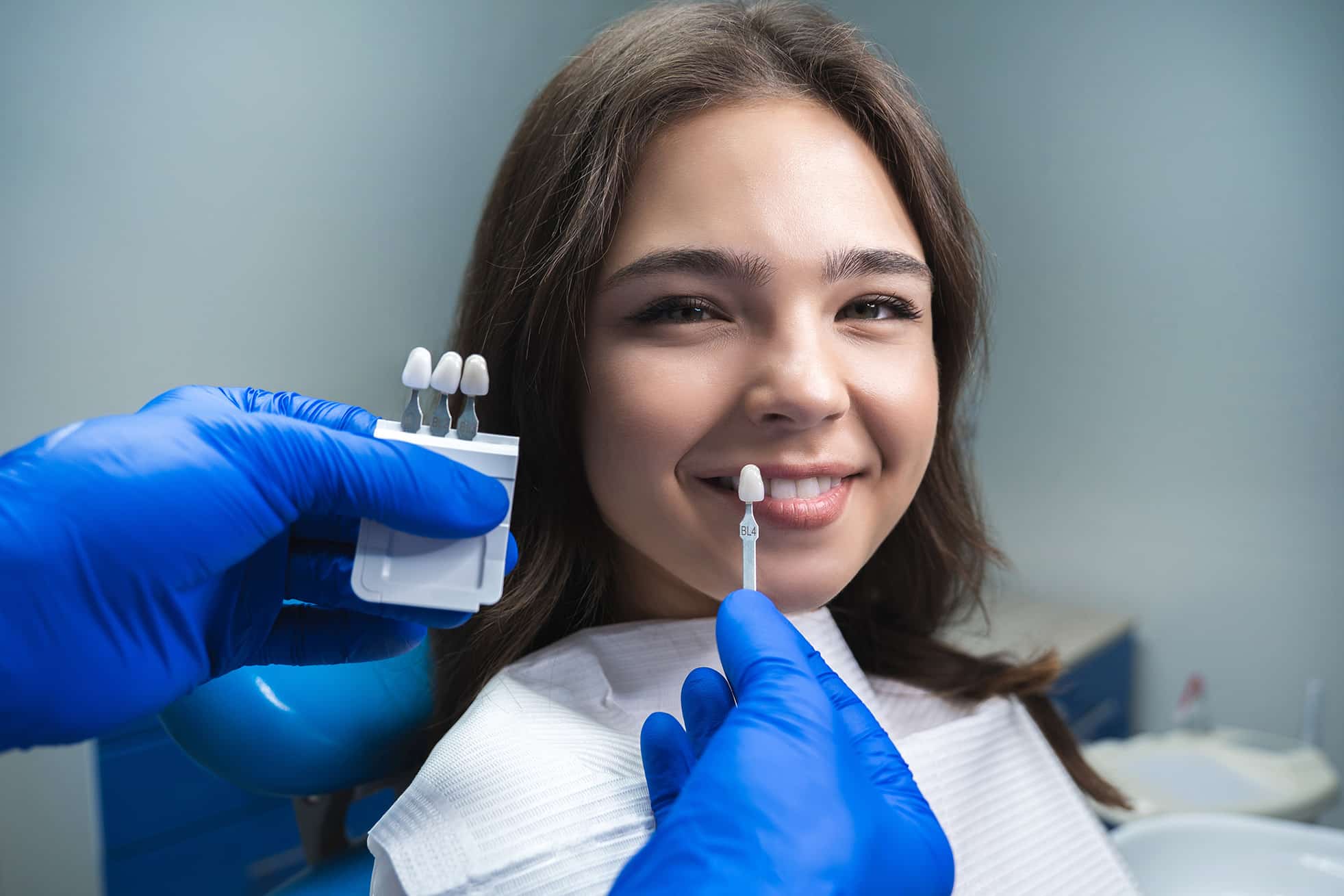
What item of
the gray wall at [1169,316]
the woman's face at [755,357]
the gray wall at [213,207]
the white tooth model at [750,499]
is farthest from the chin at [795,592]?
the gray wall at [1169,316]

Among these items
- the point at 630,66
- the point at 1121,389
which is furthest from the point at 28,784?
the point at 1121,389

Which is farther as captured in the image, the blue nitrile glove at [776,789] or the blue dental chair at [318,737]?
the blue dental chair at [318,737]

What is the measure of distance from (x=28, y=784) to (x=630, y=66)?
174cm

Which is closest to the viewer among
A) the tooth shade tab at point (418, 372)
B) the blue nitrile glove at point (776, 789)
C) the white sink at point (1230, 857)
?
the blue nitrile glove at point (776, 789)

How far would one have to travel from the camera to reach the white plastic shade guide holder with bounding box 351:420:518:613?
1.88ft

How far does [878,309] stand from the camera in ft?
2.95

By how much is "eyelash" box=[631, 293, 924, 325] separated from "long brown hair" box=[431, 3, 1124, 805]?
64 millimetres

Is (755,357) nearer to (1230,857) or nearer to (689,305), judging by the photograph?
(689,305)

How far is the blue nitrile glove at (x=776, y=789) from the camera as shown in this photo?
0.49 metres

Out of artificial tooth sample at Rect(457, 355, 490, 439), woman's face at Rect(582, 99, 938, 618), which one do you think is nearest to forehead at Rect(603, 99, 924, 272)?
woman's face at Rect(582, 99, 938, 618)

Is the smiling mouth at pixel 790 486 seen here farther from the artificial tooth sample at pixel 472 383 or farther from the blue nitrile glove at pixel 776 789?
the artificial tooth sample at pixel 472 383

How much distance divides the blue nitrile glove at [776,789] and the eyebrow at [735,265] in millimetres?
277

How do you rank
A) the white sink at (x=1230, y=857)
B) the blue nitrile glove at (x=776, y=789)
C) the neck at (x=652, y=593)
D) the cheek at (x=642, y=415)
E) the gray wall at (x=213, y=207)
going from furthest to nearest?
the gray wall at (x=213, y=207), the white sink at (x=1230, y=857), the neck at (x=652, y=593), the cheek at (x=642, y=415), the blue nitrile glove at (x=776, y=789)

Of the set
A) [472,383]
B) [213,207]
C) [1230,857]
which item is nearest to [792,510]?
[472,383]
